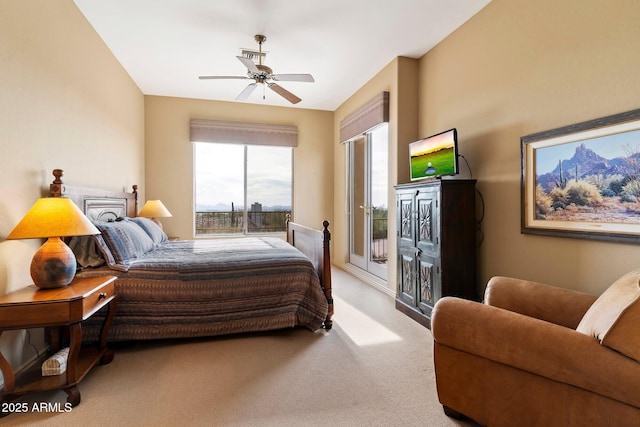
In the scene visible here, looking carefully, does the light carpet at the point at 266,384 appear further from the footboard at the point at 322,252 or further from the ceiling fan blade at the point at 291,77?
the ceiling fan blade at the point at 291,77

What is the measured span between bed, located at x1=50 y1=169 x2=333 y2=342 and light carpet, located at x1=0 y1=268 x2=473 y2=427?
170mm

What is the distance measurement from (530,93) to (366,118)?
91.3 inches

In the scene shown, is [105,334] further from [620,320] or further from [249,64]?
[620,320]

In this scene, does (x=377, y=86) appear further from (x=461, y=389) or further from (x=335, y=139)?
(x=461, y=389)

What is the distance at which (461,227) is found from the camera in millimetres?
2805

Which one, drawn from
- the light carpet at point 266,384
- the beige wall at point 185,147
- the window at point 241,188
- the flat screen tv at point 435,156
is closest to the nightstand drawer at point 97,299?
the light carpet at point 266,384

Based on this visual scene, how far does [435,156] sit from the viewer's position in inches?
121

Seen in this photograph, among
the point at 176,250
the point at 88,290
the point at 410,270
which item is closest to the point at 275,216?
the point at 176,250

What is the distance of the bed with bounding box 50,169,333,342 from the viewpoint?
2.43 meters

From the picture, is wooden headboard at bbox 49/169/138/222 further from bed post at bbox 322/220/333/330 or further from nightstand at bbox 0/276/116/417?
bed post at bbox 322/220/333/330

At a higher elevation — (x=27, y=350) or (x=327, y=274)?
(x=327, y=274)

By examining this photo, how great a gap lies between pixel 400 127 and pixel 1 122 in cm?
357

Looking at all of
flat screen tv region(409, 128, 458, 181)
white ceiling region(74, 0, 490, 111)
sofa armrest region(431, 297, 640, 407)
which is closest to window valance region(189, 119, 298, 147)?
white ceiling region(74, 0, 490, 111)

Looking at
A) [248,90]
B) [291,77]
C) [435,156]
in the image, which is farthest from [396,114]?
[248,90]
